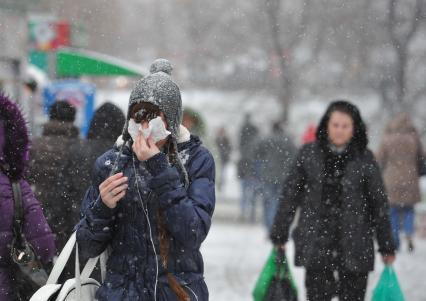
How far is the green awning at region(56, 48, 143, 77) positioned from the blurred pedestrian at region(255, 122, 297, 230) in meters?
2.49

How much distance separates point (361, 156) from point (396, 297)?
993 millimetres

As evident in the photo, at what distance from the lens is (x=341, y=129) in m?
5.76

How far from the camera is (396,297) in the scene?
18.9 ft

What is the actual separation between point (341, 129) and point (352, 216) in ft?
2.07

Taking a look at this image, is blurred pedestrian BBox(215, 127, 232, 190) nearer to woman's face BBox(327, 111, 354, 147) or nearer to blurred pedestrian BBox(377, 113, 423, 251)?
blurred pedestrian BBox(377, 113, 423, 251)

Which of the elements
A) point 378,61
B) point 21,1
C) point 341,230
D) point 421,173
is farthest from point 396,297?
point 21,1

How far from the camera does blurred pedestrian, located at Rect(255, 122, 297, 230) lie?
44.8 feet

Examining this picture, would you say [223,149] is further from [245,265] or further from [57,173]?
[57,173]

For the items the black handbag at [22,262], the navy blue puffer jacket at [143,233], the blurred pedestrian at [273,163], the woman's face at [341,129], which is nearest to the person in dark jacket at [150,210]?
the navy blue puffer jacket at [143,233]

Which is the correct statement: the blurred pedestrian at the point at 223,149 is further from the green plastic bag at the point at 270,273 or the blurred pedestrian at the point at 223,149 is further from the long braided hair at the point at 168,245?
the long braided hair at the point at 168,245

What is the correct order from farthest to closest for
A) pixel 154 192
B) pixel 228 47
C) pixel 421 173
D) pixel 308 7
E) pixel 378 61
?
pixel 228 47 → pixel 308 7 → pixel 378 61 → pixel 421 173 → pixel 154 192

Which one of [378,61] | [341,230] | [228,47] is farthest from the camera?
[228,47]

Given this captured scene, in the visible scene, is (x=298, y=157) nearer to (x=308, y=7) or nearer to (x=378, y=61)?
(x=378, y=61)

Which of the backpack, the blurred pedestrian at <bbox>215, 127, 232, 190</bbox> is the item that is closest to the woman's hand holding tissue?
the backpack
